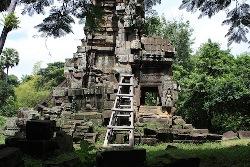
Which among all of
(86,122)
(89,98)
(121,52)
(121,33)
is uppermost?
(121,33)

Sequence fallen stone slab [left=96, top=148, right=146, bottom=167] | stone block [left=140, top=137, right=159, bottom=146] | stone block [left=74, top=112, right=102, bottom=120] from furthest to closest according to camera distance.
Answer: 1. stone block [left=74, top=112, right=102, bottom=120]
2. stone block [left=140, top=137, right=159, bottom=146]
3. fallen stone slab [left=96, top=148, right=146, bottom=167]

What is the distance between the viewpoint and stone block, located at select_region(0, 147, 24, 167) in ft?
14.2

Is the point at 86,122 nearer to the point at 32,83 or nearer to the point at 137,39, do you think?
the point at 137,39

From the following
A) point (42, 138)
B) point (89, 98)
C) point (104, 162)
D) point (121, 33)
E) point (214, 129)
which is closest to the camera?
point (104, 162)

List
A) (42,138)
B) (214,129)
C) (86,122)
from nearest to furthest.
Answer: (42,138)
(86,122)
(214,129)

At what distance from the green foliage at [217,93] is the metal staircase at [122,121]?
12.1m

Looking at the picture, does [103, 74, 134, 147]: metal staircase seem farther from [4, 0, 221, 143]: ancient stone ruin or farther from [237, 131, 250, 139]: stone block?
[237, 131, 250, 139]: stone block

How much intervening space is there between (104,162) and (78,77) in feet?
41.9

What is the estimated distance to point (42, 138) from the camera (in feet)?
23.2

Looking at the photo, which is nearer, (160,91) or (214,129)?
(160,91)

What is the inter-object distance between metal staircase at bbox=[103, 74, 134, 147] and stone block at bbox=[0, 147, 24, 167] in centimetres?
419

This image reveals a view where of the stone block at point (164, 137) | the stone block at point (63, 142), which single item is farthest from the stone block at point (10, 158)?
the stone block at point (164, 137)

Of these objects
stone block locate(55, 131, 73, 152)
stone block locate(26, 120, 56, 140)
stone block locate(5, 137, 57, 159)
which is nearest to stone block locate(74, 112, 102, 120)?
stone block locate(55, 131, 73, 152)

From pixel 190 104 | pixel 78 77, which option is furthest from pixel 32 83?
pixel 78 77
